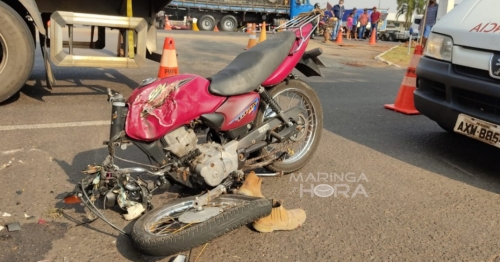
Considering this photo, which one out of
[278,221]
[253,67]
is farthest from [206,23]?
[278,221]

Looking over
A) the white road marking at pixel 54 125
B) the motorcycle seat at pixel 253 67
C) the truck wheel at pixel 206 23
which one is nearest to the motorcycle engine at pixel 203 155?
the motorcycle seat at pixel 253 67

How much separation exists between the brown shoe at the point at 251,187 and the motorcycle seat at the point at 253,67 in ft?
1.99

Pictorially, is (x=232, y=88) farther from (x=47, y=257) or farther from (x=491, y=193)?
(x=491, y=193)

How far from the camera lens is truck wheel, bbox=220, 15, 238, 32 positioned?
30.2m

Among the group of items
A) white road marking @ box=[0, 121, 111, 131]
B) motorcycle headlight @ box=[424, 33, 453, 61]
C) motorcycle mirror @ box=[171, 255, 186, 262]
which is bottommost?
motorcycle mirror @ box=[171, 255, 186, 262]

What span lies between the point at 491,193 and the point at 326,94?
381cm

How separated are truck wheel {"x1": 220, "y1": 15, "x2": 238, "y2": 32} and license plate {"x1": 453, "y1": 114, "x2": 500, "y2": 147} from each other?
89.1 ft

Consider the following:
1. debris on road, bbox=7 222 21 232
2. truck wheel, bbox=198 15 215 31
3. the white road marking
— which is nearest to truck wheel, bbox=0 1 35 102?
the white road marking

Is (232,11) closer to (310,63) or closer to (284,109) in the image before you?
(310,63)

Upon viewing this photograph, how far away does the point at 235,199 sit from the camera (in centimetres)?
290

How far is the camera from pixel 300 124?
13.0ft

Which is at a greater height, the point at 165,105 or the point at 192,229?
the point at 165,105

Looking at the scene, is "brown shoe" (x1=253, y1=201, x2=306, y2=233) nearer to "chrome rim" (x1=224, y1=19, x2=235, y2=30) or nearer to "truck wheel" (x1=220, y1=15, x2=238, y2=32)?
"truck wheel" (x1=220, y1=15, x2=238, y2=32)

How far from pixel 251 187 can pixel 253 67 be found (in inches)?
32.9
